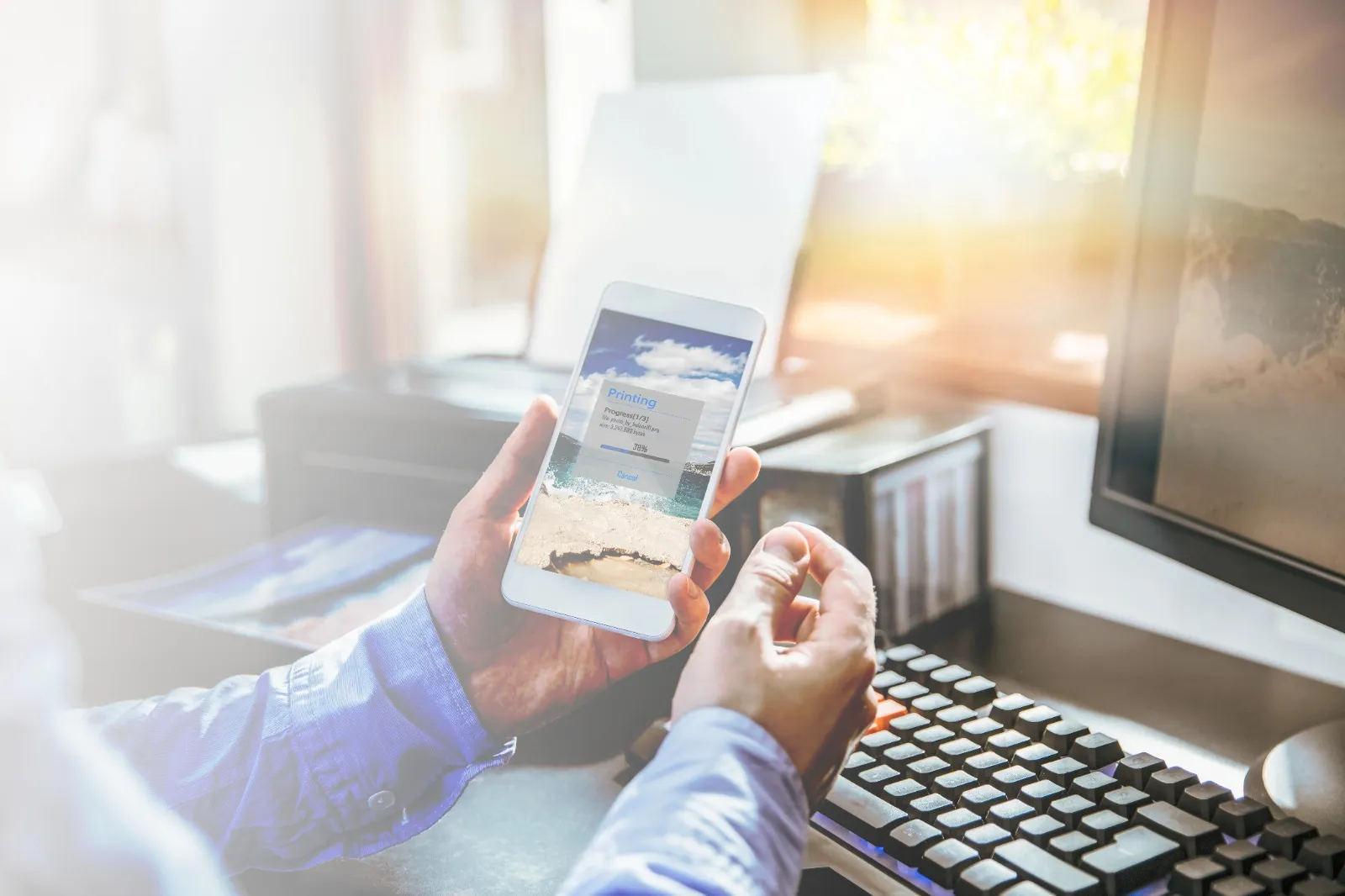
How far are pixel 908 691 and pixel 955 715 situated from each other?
3cm

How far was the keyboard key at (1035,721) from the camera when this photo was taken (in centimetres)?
51

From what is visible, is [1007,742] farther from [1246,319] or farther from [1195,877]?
[1246,319]

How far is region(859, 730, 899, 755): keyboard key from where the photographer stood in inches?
20.1

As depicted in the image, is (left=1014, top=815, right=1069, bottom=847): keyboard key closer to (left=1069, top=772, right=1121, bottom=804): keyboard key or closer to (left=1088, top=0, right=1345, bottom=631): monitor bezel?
(left=1069, top=772, right=1121, bottom=804): keyboard key

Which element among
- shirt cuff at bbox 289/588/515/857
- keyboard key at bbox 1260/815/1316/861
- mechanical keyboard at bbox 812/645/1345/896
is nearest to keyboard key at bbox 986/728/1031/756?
mechanical keyboard at bbox 812/645/1345/896

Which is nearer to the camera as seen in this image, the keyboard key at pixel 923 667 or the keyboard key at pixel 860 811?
the keyboard key at pixel 860 811

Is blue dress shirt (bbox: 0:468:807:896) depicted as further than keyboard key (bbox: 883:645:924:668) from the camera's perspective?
No

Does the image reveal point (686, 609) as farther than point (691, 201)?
No

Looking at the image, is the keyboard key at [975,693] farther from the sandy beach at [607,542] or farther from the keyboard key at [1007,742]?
A: the sandy beach at [607,542]

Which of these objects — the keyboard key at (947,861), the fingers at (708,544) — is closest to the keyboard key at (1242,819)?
the keyboard key at (947,861)

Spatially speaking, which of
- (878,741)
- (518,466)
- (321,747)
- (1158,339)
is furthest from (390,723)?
(1158,339)

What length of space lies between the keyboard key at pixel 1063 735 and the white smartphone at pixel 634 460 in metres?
0.18

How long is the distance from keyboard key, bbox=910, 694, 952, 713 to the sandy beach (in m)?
0.14

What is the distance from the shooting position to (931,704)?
0.54m
